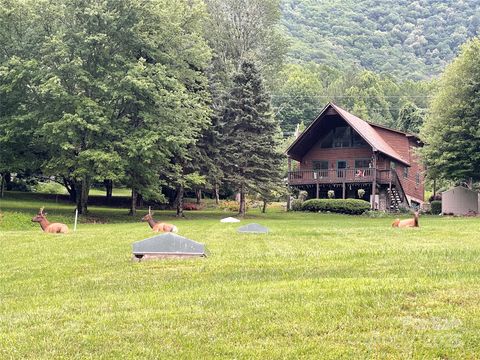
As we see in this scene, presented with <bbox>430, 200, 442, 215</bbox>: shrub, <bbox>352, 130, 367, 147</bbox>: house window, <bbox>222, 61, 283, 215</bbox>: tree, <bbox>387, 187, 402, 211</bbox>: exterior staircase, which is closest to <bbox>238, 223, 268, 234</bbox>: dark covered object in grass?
<bbox>222, 61, 283, 215</bbox>: tree

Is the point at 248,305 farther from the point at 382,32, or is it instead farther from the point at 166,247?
the point at 382,32

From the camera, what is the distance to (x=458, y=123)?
123 ft

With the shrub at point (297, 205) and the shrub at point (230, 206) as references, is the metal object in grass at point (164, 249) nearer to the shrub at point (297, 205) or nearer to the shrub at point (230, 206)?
the shrub at point (230, 206)

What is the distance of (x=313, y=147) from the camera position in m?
48.2

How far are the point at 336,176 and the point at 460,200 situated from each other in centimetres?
886

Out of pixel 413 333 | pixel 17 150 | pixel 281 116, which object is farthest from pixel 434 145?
pixel 281 116

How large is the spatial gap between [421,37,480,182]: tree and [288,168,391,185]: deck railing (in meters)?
4.61

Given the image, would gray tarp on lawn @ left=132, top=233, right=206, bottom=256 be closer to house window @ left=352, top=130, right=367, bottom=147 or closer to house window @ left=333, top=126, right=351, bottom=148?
house window @ left=352, top=130, right=367, bottom=147

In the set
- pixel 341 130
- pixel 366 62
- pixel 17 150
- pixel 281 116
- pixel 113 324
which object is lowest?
pixel 113 324

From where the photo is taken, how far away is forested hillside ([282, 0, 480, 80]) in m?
150

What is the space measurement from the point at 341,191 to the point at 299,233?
92.1 feet

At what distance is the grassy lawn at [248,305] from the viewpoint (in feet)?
19.8

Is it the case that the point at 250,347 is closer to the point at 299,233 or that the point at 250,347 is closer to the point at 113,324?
the point at 113,324

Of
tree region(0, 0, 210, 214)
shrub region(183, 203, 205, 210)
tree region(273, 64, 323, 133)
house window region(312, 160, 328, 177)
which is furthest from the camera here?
tree region(273, 64, 323, 133)
